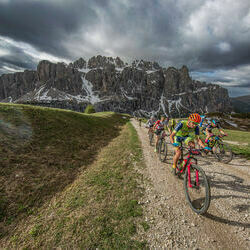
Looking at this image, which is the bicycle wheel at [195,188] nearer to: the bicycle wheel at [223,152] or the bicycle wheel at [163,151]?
the bicycle wheel at [163,151]

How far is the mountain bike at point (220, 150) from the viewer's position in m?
10.0

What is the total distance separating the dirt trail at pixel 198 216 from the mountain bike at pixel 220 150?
2097 millimetres

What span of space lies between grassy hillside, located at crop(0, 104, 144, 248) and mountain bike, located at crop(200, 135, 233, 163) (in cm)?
656

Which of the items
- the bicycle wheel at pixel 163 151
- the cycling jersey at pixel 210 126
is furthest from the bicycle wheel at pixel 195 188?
the cycling jersey at pixel 210 126

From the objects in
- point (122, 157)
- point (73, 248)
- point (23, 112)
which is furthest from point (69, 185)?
point (23, 112)

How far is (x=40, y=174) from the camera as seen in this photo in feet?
26.6

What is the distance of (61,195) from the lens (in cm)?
670

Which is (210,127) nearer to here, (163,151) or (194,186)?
(163,151)

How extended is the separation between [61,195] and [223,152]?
12.3 meters

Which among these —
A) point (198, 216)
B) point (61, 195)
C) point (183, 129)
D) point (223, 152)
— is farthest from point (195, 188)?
point (61, 195)

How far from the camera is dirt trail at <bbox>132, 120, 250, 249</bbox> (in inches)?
157

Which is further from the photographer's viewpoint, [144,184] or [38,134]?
[38,134]

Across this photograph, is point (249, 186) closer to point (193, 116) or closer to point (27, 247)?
point (193, 116)

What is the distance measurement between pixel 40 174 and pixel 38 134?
6.46 meters
